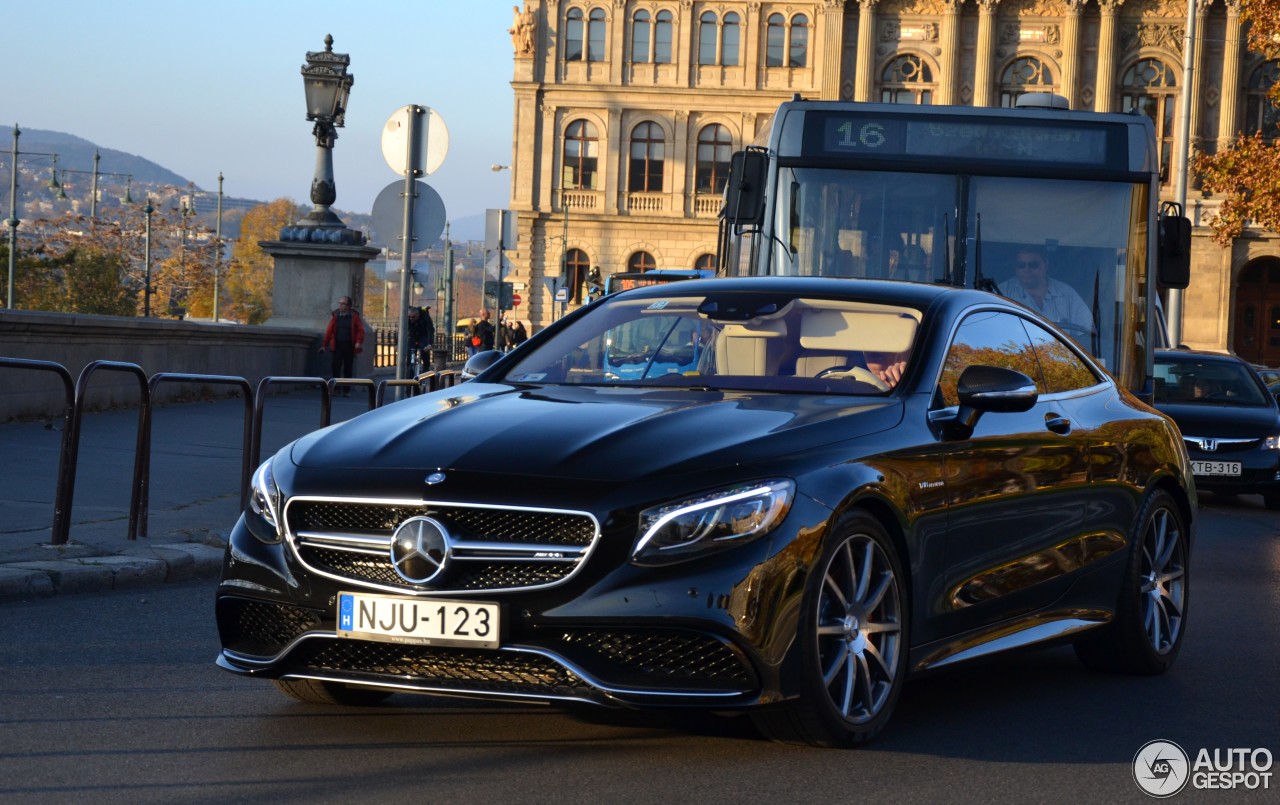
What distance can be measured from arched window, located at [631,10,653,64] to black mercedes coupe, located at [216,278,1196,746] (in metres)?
77.7

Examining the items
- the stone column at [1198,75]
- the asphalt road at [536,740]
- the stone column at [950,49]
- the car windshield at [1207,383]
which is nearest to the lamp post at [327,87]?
the car windshield at [1207,383]

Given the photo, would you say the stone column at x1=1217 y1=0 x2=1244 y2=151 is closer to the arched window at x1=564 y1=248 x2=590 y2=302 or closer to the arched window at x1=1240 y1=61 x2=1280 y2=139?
the arched window at x1=1240 y1=61 x2=1280 y2=139

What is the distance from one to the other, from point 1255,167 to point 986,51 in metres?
50.5

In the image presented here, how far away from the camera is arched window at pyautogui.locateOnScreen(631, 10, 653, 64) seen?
83062 millimetres

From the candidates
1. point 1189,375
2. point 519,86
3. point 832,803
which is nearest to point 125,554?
point 832,803

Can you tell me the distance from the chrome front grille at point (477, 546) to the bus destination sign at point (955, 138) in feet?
27.4

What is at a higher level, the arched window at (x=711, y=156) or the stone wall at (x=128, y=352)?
the arched window at (x=711, y=156)

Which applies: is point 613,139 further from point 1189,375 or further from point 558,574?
point 558,574

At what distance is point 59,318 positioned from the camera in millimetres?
17469

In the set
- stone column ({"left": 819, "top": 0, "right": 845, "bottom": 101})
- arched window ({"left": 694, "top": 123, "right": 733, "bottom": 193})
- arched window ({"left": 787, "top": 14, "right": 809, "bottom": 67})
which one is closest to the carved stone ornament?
stone column ({"left": 819, "top": 0, "right": 845, "bottom": 101})

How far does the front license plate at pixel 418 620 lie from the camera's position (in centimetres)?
504

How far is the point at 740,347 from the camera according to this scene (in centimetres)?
655

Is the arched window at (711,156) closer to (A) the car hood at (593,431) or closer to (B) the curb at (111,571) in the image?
(B) the curb at (111,571)

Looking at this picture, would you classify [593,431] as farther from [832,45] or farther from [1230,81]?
[1230,81]
